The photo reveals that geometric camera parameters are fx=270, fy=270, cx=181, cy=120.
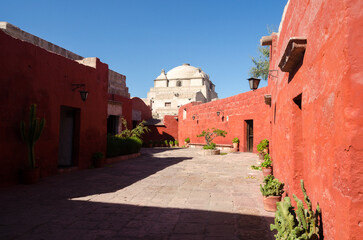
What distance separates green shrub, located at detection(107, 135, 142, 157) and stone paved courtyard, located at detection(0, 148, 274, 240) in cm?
438

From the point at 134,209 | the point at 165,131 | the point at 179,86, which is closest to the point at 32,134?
the point at 134,209

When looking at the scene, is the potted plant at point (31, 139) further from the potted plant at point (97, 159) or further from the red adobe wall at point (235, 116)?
the red adobe wall at point (235, 116)

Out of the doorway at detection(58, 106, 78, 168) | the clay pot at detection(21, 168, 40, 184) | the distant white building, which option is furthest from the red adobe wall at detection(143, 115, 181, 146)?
the clay pot at detection(21, 168, 40, 184)

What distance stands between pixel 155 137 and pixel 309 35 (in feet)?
79.6

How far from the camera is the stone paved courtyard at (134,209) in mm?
3609

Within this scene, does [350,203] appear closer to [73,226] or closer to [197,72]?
[73,226]

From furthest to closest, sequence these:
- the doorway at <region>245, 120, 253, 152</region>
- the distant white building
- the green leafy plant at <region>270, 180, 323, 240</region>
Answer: the distant white building, the doorway at <region>245, 120, 253, 152</region>, the green leafy plant at <region>270, 180, 323, 240</region>

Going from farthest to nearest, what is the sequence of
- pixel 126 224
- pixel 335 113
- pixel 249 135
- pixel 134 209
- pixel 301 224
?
pixel 249 135
pixel 134 209
pixel 126 224
pixel 301 224
pixel 335 113

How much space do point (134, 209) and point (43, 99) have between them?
4703 mm

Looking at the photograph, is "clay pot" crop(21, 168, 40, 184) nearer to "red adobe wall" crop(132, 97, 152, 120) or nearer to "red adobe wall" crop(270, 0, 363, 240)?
"red adobe wall" crop(270, 0, 363, 240)

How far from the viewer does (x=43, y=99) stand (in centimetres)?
757

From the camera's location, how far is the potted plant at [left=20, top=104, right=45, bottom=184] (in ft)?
21.7

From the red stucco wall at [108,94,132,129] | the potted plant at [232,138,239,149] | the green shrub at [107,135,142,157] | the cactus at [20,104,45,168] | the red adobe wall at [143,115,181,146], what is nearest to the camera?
the cactus at [20,104,45,168]

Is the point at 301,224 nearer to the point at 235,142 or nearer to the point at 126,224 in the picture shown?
the point at 126,224
